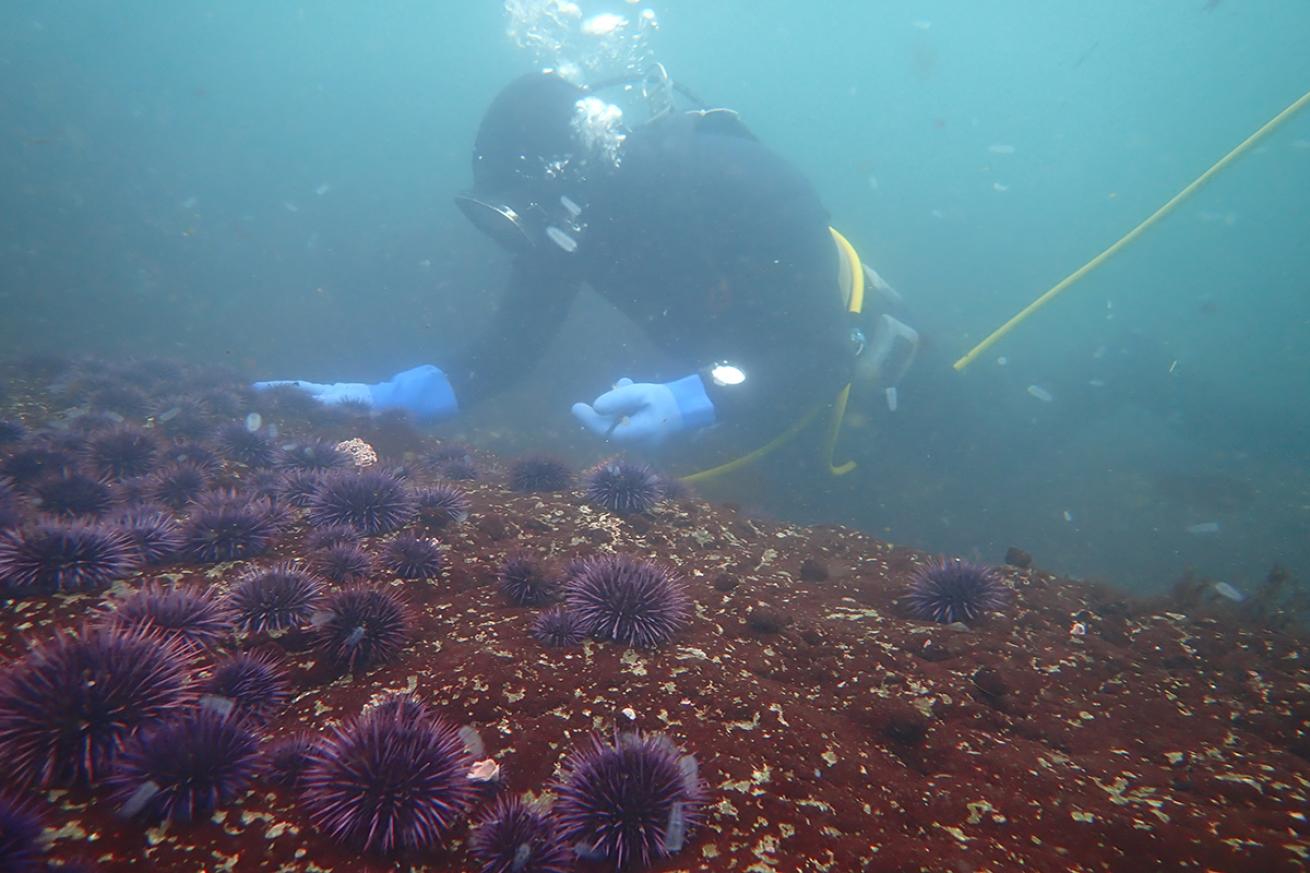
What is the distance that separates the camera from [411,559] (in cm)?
411

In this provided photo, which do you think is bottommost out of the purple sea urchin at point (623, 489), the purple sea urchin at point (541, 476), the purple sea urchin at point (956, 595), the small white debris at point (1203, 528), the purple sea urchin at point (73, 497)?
the purple sea urchin at point (73, 497)

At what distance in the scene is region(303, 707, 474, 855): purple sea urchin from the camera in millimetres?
2025

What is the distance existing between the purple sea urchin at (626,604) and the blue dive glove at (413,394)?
7.43 meters

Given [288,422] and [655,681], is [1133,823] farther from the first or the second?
[288,422]

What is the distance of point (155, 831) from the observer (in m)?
2.01

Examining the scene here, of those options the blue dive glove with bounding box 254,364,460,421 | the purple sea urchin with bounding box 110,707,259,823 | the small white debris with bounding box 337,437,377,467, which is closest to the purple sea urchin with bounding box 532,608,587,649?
the purple sea urchin with bounding box 110,707,259,823

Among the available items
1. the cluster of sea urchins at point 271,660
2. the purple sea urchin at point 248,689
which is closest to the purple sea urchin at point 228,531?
the cluster of sea urchins at point 271,660

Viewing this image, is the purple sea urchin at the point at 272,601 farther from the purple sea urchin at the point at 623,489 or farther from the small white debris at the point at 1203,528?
the small white debris at the point at 1203,528

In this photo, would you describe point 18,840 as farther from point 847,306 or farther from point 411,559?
point 847,306

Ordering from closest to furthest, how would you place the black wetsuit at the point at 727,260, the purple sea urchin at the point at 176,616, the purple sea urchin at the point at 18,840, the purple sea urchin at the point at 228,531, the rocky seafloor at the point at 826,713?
1. the purple sea urchin at the point at 18,840
2. the rocky seafloor at the point at 826,713
3. the purple sea urchin at the point at 176,616
4. the purple sea urchin at the point at 228,531
5. the black wetsuit at the point at 727,260

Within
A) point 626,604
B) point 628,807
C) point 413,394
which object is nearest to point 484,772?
point 628,807

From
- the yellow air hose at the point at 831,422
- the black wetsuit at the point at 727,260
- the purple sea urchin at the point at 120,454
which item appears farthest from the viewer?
the yellow air hose at the point at 831,422

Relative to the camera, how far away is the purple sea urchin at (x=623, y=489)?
5.88 meters

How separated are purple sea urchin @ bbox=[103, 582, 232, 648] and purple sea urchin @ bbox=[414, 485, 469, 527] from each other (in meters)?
1.99
